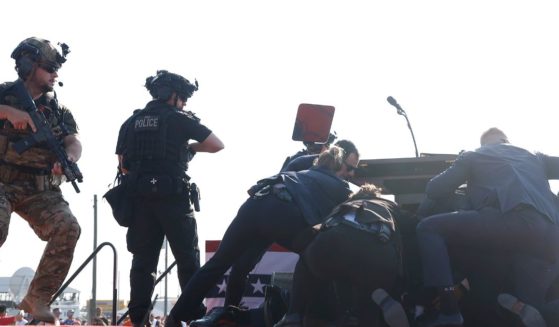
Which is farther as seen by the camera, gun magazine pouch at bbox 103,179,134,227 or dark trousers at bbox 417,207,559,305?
gun magazine pouch at bbox 103,179,134,227

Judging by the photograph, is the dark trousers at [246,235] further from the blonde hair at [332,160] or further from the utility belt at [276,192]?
the blonde hair at [332,160]

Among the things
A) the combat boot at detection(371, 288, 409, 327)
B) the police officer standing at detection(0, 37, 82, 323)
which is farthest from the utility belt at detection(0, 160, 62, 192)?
the combat boot at detection(371, 288, 409, 327)

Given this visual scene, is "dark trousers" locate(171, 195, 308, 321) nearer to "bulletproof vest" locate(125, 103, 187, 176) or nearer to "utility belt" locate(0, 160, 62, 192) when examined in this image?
"bulletproof vest" locate(125, 103, 187, 176)

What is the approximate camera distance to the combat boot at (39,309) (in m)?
7.34

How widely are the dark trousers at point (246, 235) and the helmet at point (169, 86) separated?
139cm

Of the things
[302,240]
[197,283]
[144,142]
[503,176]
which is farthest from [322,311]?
[144,142]

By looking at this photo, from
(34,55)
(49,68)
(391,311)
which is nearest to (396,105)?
(49,68)

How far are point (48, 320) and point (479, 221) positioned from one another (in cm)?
316

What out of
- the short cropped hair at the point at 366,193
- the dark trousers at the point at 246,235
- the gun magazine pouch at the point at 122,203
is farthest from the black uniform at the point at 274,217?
the gun magazine pouch at the point at 122,203

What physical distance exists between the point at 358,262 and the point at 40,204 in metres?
2.52

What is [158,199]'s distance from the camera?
25.1 feet

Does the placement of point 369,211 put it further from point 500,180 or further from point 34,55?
point 34,55

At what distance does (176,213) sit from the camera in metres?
7.66

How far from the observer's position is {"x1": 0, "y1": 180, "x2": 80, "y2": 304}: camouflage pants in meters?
7.28
